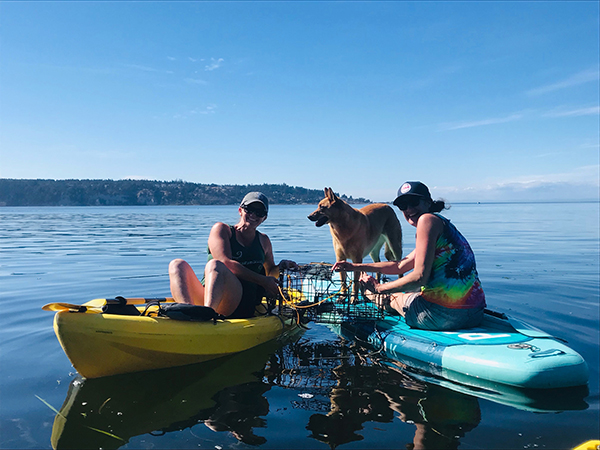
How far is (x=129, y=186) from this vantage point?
127 m

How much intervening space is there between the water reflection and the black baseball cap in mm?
2090

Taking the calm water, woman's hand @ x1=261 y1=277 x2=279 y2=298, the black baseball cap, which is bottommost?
the calm water

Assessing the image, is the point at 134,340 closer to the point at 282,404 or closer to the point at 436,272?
the point at 282,404

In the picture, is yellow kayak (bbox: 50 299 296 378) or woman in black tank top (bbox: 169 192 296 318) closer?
yellow kayak (bbox: 50 299 296 378)

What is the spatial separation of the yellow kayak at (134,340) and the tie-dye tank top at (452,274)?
2508 millimetres

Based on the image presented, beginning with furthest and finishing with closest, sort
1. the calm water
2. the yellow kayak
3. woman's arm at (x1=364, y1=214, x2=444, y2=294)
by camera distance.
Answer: woman's arm at (x1=364, y1=214, x2=444, y2=294) → the yellow kayak → the calm water

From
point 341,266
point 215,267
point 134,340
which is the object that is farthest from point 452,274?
point 134,340

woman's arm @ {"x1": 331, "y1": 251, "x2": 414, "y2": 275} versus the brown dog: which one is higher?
the brown dog

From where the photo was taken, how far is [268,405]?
13.9ft

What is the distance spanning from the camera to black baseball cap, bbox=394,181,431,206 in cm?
509

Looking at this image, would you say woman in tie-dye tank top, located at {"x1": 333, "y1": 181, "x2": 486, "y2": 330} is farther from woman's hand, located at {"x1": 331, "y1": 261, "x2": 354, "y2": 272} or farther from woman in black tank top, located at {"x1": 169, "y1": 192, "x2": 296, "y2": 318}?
woman in black tank top, located at {"x1": 169, "y1": 192, "x2": 296, "y2": 318}

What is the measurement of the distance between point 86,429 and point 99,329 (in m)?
0.98

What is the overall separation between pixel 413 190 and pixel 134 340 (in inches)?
142

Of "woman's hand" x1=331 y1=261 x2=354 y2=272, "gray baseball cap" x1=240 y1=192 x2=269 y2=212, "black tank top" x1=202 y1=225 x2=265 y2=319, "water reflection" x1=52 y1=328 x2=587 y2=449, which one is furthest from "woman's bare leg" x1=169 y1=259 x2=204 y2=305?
"woman's hand" x1=331 y1=261 x2=354 y2=272
